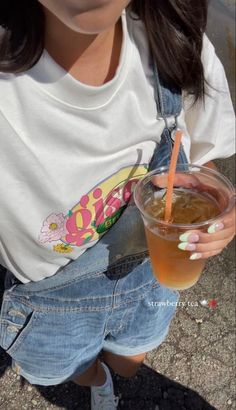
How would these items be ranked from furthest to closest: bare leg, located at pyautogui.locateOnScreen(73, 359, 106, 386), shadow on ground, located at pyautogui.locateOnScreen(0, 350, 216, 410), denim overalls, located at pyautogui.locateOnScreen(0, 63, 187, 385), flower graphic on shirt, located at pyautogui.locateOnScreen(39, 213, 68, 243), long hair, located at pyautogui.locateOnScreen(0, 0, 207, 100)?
shadow on ground, located at pyautogui.locateOnScreen(0, 350, 216, 410) → bare leg, located at pyautogui.locateOnScreen(73, 359, 106, 386) → denim overalls, located at pyautogui.locateOnScreen(0, 63, 187, 385) → flower graphic on shirt, located at pyautogui.locateOnScreen(39, 213, 68, 243) → long hair, located at pyautogui.locateOnScreen(0, 0, 207, 100)

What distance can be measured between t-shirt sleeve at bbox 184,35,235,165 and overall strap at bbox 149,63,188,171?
0.23 ft

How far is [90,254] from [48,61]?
54cm

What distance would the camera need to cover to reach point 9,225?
4.07ft

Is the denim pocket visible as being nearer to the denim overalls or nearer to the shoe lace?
the denim overalls

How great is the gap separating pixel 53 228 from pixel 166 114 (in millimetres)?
422

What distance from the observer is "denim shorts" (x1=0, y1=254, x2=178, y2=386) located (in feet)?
4.75

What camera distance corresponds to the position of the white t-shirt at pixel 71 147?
1.14 metres

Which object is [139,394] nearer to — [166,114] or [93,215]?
[93,215]

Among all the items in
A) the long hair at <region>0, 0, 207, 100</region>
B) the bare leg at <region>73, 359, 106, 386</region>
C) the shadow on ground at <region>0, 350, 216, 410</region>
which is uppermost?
the long hair at <region>0, 0, 207, 100</region>

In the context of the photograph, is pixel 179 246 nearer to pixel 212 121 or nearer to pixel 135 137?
pixel 135 137

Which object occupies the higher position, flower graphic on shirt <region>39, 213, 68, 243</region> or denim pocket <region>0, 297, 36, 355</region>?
flower graphic on shirt <region>39, 213, 68, 243</region>

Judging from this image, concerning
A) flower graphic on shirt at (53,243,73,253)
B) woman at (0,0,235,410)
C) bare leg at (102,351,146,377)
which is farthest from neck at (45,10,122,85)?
bare leg at (102,351,146,377)

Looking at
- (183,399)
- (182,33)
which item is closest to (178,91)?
(182,33)

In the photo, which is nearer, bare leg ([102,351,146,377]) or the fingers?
the fingers
